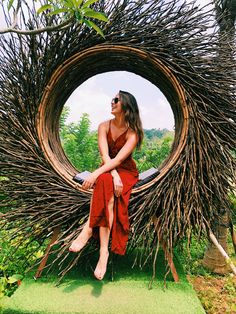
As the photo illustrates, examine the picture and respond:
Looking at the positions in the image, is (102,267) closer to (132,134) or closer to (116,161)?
(116,161)

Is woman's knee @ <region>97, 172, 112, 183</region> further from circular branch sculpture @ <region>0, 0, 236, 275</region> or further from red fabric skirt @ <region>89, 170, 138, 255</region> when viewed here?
circular branch sculpture @ <region>0, 0, 236, 275</region>

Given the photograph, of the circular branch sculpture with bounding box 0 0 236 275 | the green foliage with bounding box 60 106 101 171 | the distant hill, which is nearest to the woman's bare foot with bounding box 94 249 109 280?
the circular branch sculpture with bounding box 0 0 236 275

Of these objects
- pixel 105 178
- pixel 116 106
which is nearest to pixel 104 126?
pixel 116 106

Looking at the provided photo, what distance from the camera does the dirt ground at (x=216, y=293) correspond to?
9.97ft

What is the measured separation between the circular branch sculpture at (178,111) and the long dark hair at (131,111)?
30cm

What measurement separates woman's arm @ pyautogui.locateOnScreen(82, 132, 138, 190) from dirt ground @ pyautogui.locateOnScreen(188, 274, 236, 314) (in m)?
1.48

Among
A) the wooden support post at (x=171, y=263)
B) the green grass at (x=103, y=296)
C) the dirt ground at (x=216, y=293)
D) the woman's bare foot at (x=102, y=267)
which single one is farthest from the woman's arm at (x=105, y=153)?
the dirt ground at (x=216, y=293)

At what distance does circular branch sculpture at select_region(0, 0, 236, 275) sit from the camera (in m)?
2.60

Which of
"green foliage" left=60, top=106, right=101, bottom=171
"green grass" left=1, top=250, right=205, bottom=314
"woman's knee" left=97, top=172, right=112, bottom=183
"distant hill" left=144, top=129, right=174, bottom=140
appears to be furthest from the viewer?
"distant hill" left=144, top=129, right=174, bottom=140

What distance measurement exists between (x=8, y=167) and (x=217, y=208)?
164cm

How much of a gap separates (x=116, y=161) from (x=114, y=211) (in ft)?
1.25

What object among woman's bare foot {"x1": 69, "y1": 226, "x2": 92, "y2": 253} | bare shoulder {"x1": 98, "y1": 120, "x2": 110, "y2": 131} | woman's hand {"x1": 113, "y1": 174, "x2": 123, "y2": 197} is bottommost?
woman's bare foot {"x1": 69, "y1": 226, "x2": 92, "y2": 253}

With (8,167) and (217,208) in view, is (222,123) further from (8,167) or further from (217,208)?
→ (8,167)

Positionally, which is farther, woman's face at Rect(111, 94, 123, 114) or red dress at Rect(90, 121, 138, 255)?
woman's face at Rect(111, 94, 123, 114)
